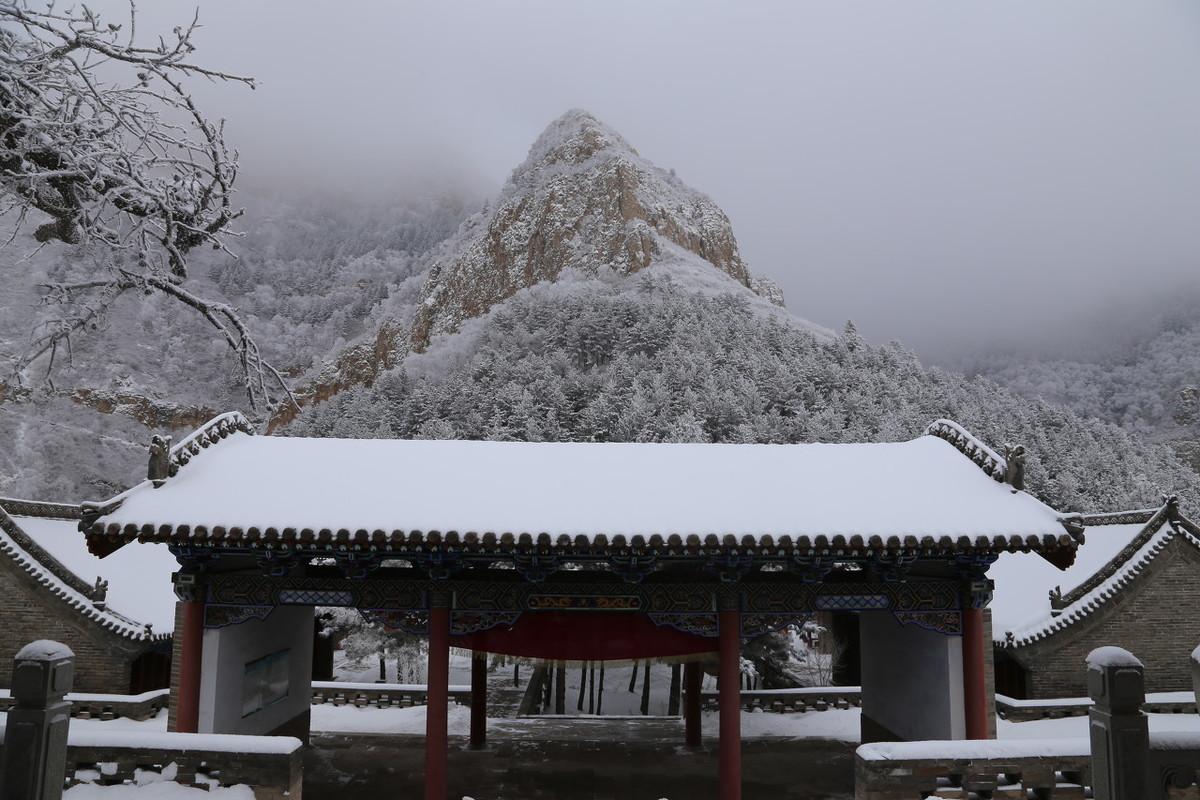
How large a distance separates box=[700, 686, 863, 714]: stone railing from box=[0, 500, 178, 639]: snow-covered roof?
14.0 metres

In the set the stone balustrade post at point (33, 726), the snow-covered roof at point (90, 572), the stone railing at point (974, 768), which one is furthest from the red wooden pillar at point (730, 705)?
the snow-covered roof at point (90, 572)

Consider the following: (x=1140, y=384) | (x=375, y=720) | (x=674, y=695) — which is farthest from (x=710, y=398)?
(x=1140, y=384)

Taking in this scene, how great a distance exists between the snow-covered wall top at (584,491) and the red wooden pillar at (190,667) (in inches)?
62.1

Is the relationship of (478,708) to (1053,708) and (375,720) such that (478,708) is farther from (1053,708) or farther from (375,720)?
(1053,708)

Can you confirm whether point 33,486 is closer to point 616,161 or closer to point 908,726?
point 908,726

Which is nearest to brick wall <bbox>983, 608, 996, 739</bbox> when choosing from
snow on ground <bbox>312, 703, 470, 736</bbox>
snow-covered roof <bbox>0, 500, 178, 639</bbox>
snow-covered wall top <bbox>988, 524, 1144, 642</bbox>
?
snow on ground <bbox>312, 703, 470, 736</bbox>

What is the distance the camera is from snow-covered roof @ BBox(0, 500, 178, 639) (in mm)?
18203

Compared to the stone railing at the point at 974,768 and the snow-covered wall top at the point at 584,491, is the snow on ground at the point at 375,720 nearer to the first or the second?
the snow-covered wall top at the point at 584,491

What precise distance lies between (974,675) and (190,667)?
9354 mm

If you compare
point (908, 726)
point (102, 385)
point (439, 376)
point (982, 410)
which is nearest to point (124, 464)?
point (102, 385)

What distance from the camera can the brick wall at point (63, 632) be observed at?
18109 mm

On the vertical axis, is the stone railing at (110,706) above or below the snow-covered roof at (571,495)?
below

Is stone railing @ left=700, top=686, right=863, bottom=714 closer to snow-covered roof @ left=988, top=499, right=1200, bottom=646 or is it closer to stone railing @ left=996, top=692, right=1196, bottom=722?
stone railing @ left=996, top=692, right=1196, bottom=722

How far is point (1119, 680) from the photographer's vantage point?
223 inches
